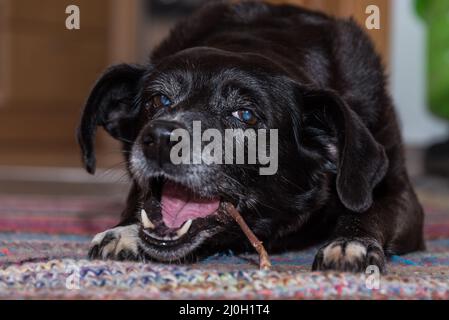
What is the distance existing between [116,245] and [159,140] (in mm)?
261

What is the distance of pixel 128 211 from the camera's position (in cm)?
181

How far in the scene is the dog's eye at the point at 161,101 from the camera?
1704 mm

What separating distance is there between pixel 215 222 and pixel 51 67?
5.02m

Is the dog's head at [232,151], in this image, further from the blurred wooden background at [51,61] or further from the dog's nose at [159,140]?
the blurred wooden background at [51,61]

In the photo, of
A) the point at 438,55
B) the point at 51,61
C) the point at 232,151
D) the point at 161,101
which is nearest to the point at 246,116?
the point at 232,151

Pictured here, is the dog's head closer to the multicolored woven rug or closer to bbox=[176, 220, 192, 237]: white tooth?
bbox=[176, 220, 192, 237]: white tooth

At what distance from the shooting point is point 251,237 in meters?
1.54

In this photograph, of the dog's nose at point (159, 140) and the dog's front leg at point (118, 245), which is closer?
the dog's nose at point (159, 140)

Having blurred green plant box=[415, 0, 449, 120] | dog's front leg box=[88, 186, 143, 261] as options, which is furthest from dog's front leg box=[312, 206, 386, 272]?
blurred green plant box=[415, 0, 449, 120]

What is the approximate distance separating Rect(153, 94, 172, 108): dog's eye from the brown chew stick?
263mm

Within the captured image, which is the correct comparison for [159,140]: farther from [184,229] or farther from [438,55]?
[438,55]

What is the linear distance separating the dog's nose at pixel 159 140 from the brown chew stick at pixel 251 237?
0.62ft

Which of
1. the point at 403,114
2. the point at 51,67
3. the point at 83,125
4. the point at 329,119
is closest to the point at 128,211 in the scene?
the point at 83,125

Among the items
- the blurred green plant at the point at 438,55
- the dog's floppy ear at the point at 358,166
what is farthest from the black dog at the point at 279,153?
the blurred green plant at the point at 438,55
